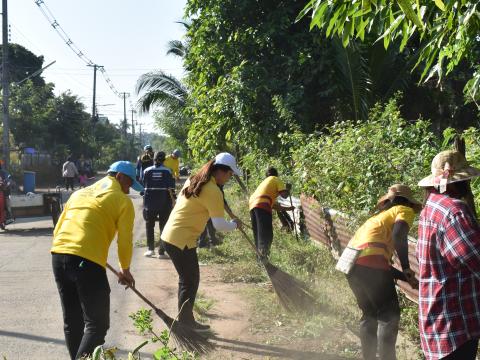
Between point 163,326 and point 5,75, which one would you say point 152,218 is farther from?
point 5,75

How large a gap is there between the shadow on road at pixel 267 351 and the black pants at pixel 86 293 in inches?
58.2

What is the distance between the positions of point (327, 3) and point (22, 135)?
33.3 meters

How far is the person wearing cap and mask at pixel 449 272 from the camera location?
2.95 metres

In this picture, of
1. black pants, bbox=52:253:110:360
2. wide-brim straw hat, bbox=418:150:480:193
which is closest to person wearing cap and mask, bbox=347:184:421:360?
wide-brim straw hat, bbox=418:150:480:193

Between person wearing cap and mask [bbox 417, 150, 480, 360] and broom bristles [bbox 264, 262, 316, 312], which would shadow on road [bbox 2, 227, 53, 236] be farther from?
→ person wearing cap and mask [bbox 417, 150, 480, 360]

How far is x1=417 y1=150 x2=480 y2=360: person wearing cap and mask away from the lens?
2953 millimetres

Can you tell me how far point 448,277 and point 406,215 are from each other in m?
1.36

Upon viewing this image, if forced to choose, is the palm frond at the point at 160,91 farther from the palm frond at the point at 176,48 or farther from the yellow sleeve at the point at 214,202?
the yellow sleeve at the point at 214,202

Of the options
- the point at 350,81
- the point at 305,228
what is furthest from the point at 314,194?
the point at 350,81

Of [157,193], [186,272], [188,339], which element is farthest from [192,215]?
[157,193]

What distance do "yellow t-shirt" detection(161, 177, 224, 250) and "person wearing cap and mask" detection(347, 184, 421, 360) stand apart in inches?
55.8

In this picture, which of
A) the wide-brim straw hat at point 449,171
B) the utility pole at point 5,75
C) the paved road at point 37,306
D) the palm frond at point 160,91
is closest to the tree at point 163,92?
the palm frond at point 160,91

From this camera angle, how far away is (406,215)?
14.4 ft

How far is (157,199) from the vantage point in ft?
32.1
